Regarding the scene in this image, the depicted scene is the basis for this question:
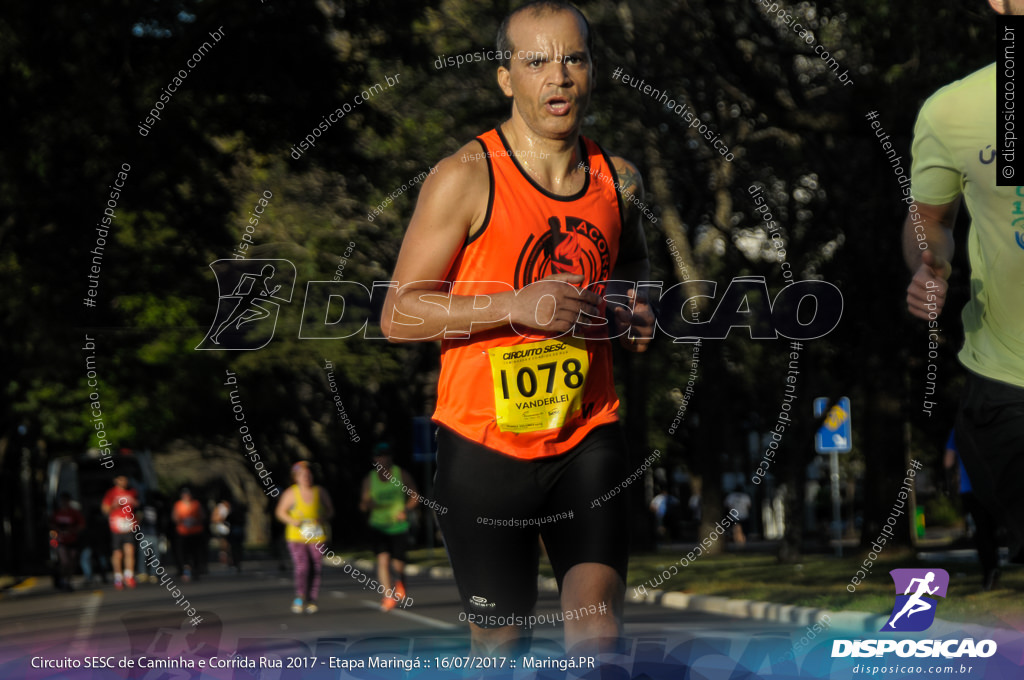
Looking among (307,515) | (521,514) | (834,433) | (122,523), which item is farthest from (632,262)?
(122,523)

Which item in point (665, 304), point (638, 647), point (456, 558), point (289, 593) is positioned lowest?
point (289, 593)

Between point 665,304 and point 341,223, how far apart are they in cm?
1545

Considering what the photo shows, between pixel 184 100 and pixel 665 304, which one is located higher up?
pixel 184 100

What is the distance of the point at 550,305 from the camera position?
342cm

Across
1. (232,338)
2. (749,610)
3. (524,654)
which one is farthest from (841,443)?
(524,654)

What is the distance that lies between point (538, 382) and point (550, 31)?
2.75 ft

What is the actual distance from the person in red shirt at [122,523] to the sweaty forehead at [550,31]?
583 inches

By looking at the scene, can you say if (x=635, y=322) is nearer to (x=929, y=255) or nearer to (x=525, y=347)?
(x=525, y=347)

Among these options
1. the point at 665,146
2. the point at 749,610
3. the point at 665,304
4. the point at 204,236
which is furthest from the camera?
the point at 665,146

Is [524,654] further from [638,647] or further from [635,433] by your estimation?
[635,433]

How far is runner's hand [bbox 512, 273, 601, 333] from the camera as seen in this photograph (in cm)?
342

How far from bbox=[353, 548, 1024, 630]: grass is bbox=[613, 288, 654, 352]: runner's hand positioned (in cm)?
581

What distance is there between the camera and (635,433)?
83.6ft

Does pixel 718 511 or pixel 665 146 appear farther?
pixel 718 511
